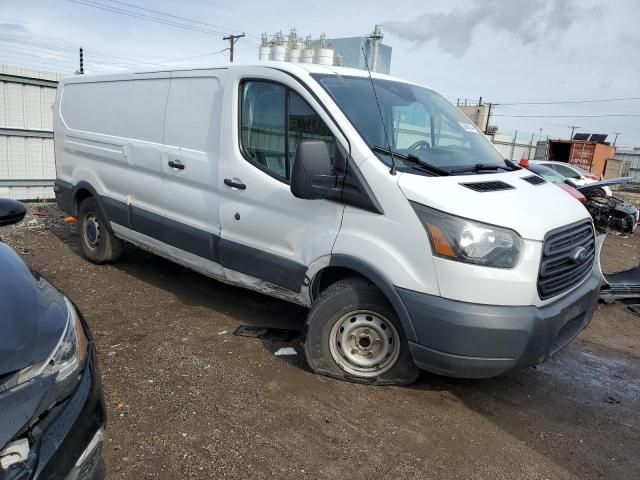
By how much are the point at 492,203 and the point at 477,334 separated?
0.78m

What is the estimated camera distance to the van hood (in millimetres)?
2922

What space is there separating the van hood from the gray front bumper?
0.49 meters

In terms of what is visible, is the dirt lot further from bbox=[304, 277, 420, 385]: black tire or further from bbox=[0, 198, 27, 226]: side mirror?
bbox=[0, 198, 27, 226]: side mirror

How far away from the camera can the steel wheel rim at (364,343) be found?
3359 millimetres

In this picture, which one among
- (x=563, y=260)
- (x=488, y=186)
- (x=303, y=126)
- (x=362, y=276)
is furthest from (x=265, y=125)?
(x=563, y=260)

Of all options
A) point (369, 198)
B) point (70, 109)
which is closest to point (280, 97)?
point (369, 198)

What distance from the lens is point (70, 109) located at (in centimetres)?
613

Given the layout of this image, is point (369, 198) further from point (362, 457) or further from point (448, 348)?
point (362, 457)

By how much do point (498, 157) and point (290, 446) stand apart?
9.20ft

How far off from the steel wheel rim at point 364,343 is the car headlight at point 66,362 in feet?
5.66

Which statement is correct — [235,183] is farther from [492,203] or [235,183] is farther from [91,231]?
[91,231]

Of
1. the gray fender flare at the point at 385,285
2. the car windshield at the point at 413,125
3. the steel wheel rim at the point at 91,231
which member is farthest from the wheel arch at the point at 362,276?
the steel wheel rim at the point at 91,231

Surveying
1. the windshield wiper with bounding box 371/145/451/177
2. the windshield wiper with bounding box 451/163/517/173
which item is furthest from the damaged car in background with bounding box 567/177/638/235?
the windshield wiper with bounding box 371/145/451/177

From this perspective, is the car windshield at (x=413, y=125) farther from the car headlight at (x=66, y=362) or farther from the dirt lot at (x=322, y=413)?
the car headlight at (x=66, y=362)
